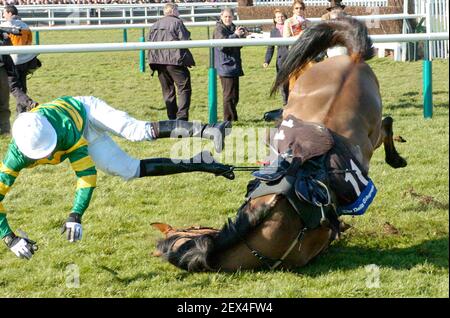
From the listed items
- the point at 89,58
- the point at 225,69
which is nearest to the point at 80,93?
the point at 225,69

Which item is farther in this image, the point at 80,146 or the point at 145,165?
the point at 145,165

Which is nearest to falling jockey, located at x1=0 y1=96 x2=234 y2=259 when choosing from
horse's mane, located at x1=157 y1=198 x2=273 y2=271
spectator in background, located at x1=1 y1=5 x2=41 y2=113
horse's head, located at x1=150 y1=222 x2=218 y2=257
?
horse's head, located at x1=150 y1=222 x2=218 y2=257

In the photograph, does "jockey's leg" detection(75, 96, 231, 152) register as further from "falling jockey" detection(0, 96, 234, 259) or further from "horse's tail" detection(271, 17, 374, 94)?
"horse's tail" detection(271, 17, 374, 94)

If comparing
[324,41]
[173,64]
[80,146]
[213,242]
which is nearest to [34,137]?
[80,146]

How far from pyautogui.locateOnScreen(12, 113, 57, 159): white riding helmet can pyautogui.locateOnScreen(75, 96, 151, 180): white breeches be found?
627 millimetres

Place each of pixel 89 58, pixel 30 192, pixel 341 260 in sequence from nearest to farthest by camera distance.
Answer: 1. pixel 341 260
2. pixel 30 192
3. pixel 89 58

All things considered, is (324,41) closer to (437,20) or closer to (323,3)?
(437,20)

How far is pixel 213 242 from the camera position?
16.1ft

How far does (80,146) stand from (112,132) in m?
0.39

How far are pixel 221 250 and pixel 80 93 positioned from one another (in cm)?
829

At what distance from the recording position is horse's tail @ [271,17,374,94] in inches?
235

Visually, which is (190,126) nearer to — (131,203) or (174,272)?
(174,272)

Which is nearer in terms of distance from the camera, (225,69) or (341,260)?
(341,260)

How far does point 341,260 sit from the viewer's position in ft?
17.3
